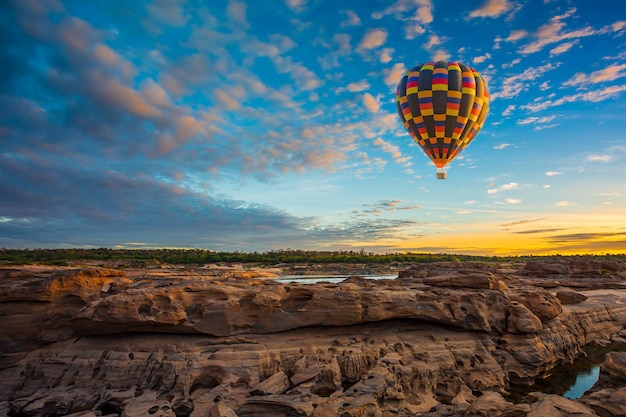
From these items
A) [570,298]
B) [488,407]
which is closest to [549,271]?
[570,298]

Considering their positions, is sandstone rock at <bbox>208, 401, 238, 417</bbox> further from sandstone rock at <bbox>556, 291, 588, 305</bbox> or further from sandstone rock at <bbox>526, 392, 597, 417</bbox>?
sandstone rock at <bbox>556, 291, 588, 305</bbox>

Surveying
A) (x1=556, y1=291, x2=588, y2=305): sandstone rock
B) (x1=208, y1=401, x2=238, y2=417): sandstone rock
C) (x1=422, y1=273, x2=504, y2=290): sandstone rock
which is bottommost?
(x1=208, y1=401, x2=238, y2=417): sandstone rock

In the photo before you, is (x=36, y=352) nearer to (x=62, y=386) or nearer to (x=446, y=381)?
(x=62, y=386)

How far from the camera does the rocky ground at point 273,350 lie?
465 inches

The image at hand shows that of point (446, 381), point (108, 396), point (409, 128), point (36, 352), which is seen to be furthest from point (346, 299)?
point (409, 128)

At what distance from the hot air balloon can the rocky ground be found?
1438cm

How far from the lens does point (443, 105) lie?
2886 centimetres

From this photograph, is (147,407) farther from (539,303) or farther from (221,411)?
(539,303)

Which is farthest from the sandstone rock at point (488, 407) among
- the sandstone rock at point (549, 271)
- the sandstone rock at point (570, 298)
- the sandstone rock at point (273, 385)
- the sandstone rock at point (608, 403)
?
the sandstone rock at point (549, 271)

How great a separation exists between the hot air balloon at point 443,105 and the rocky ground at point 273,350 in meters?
14.4

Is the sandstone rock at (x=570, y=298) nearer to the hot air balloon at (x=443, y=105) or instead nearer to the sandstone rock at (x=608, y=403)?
the hot air balloon at (x=443, y=105)

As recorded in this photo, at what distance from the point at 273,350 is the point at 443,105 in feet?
74.4

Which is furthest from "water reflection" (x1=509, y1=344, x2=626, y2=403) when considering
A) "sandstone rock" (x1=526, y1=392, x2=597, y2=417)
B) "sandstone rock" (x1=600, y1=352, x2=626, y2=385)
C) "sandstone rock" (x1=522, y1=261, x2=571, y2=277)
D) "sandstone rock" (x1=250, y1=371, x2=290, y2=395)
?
"sandstone rock" (x1=522, y1=261, x2=571, y2=277)

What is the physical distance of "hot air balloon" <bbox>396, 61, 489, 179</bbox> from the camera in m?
28.8
